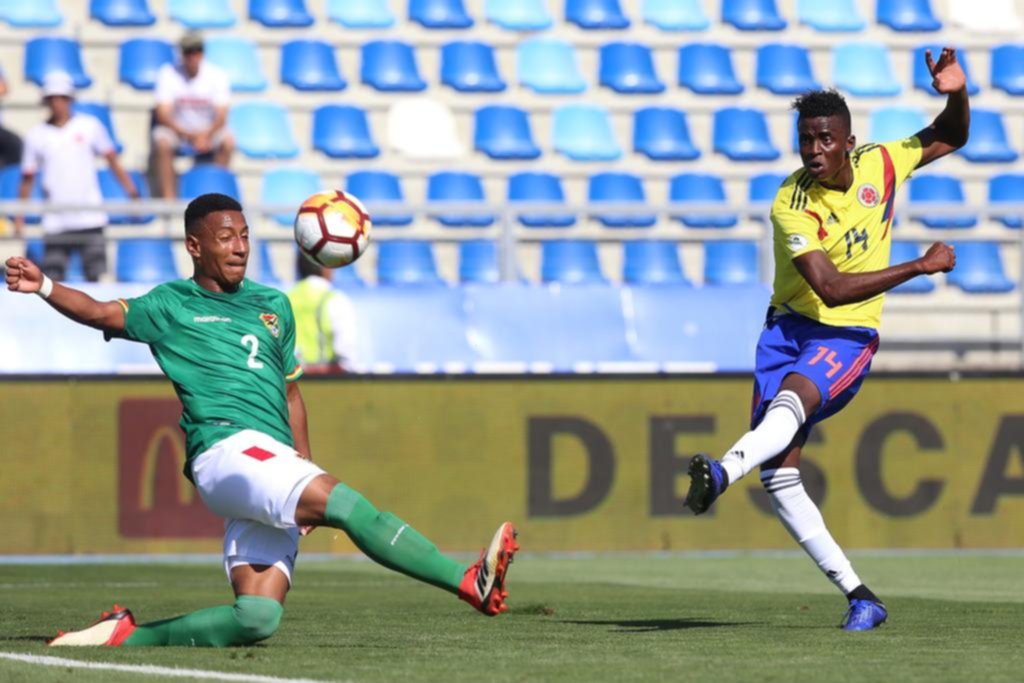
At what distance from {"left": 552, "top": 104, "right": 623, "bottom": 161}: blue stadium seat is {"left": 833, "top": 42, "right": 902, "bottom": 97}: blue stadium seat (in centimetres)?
250

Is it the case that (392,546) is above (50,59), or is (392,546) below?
below

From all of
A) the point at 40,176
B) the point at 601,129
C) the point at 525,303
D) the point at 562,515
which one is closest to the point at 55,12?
the point at 40,176

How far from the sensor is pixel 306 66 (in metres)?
18.3

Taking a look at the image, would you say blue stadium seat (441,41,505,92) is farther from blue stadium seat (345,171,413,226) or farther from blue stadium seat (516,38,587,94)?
blue stadium seat (345,171,413,226)

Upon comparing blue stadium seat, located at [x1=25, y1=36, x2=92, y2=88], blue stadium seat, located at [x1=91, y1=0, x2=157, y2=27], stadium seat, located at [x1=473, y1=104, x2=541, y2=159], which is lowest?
stadium seat, located at [x1=473, y1=104, x2=541, y2=159]

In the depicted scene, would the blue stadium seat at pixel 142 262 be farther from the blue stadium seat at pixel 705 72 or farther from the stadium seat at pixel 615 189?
the blue stadium seat at pixel 705 72

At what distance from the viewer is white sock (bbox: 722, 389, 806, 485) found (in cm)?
757

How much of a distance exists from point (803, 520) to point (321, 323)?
5.90 m

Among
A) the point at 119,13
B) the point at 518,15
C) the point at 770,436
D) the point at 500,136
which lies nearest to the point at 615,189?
the point at 500,136

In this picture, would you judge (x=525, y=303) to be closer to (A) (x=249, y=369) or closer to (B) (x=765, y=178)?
(B) (x=765, y=178)

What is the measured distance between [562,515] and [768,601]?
407cm

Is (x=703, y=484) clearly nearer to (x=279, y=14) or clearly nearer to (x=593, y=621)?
(x=593, y=621)

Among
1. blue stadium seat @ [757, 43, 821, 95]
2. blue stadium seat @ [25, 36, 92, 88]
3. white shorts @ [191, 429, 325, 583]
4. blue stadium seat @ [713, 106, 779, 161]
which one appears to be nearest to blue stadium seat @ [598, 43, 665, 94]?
blue stadium seat @ [713, 106, 779, 161]

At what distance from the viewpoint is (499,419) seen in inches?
540
